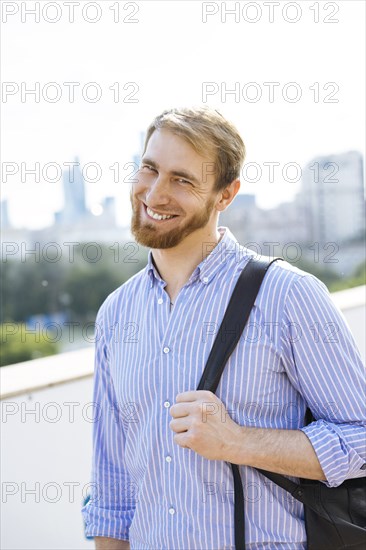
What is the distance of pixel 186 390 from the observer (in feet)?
4.10

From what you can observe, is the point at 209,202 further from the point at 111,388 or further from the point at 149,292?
the point at 111,388

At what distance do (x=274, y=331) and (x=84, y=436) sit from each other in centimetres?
114

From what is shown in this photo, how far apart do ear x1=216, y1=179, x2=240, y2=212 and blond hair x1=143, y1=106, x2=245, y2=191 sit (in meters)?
0.01

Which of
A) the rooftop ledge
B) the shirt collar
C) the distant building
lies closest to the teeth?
the shirt collar

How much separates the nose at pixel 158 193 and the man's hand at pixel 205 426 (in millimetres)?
377

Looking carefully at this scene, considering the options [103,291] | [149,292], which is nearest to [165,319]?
[149,292]

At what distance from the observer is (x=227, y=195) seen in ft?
4.68

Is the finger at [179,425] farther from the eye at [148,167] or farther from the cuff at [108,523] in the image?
the eye at [148,167]

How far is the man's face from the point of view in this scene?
1.32 m

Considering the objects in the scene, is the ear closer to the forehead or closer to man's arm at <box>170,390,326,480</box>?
the forehead

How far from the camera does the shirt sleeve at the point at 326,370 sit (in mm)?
1148

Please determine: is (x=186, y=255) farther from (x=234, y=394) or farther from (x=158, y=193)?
(x=234, y=394)

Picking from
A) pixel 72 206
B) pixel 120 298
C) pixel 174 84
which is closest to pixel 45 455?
pixel 120 298

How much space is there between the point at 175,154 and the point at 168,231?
153 mm
